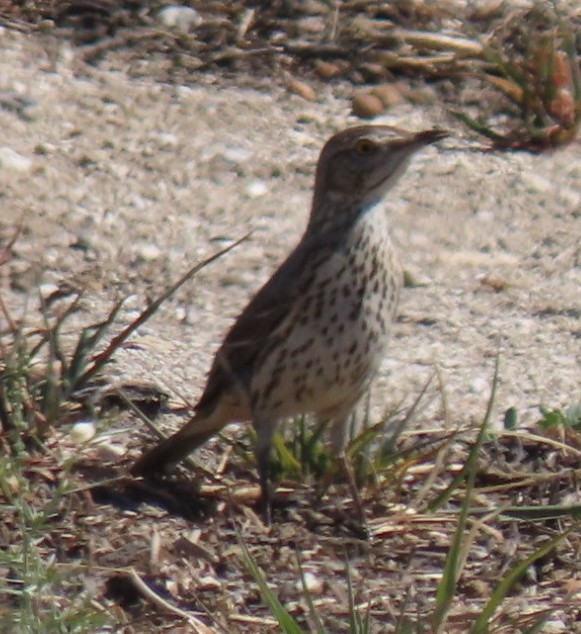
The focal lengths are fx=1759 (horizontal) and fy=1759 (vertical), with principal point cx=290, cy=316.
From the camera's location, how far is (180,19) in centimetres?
938

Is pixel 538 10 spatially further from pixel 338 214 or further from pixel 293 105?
pixel 338 214

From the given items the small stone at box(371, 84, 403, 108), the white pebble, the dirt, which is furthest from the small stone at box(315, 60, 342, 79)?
the white pebble

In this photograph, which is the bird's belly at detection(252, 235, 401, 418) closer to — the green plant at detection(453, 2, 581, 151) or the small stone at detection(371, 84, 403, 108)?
the green plant at detection(453, 2, 581, 151)

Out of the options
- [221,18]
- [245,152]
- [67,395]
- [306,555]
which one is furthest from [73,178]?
[306,555]

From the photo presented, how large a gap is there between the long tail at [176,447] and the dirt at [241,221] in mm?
288

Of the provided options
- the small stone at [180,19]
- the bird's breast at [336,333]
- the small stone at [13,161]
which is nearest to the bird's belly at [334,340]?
the bird's breast at [336,333]

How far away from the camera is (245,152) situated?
27.9 ft

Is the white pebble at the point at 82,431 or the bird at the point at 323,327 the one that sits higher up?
the bird at the point at 323,327

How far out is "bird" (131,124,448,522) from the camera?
19.6 ft

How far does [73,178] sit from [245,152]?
2.90 feet

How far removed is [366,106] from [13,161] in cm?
185

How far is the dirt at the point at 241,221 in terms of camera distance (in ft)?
23.1

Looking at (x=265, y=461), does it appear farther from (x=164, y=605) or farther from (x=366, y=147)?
(x=366, y=147)

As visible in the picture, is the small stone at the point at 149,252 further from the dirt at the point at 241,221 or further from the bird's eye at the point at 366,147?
the bird's eye at the point at 366,147
